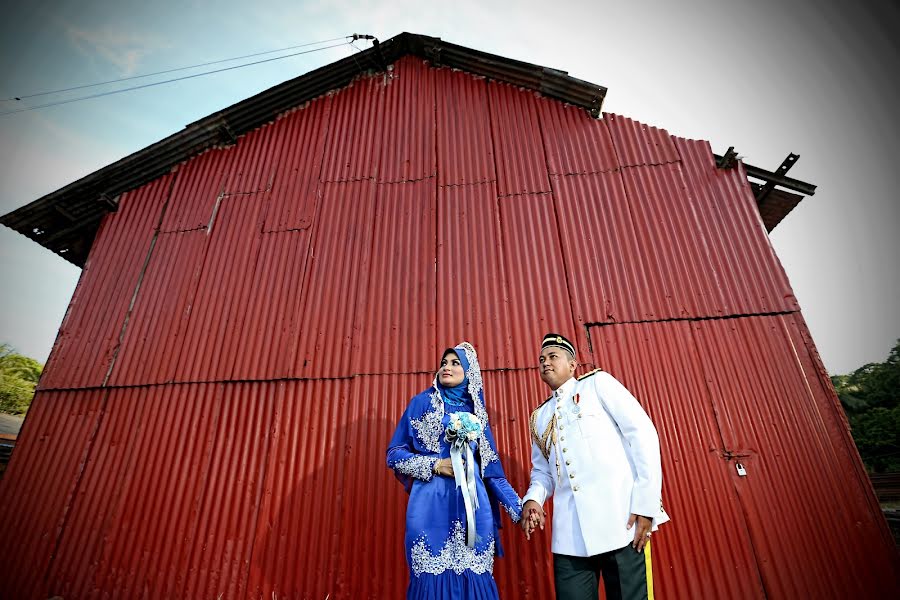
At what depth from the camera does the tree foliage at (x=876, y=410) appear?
50.7 feet

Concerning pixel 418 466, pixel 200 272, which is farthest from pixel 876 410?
pixel 200 272

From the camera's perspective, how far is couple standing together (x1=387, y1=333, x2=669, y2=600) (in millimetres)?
2115

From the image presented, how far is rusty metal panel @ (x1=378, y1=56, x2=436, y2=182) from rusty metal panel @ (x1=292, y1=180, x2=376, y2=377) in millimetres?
560

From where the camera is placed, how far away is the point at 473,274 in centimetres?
533

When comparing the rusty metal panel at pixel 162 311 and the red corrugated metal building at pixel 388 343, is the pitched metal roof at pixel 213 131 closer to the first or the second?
the red corrugated metal building at pixel 388 343

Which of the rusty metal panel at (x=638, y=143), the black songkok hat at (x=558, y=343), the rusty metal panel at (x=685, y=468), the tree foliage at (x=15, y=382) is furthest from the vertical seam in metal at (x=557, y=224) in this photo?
the tree foliage at (x=15, y=382)

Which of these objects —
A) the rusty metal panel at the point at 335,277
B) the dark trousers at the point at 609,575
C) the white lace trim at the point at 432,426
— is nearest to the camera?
the dark trousers at the point at 609,575

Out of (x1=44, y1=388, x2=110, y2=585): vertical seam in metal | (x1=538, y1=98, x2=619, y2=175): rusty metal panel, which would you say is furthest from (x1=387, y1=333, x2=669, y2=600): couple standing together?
(x1=44, y1=388, x2=110, y2=585): vertical seam in metal

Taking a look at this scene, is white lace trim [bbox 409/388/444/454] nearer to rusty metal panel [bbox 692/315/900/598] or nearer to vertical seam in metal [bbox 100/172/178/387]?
rusty metal panel [bbox 692/315/900/598]

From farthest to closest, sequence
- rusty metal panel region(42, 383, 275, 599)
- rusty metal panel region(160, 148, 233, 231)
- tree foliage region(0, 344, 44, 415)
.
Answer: tree foliage region(0, 344, 44, 415) < rusty metal panel region(160, 148, 233, 231) < rusty metal panel region(42, 383, 275, 599)

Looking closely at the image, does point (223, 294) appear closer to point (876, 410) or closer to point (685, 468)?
point (685, 468)

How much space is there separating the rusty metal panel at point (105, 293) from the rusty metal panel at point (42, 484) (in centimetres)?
34

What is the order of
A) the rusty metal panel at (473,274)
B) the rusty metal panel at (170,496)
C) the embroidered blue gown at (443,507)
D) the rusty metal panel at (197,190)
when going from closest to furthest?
the embroidered blue gown at (443,507) < the rusty metal panel at (170,496) < the rusty metal panel at (473,274) < the rusty metal panel at (197,190)

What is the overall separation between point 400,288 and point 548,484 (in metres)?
3.33
